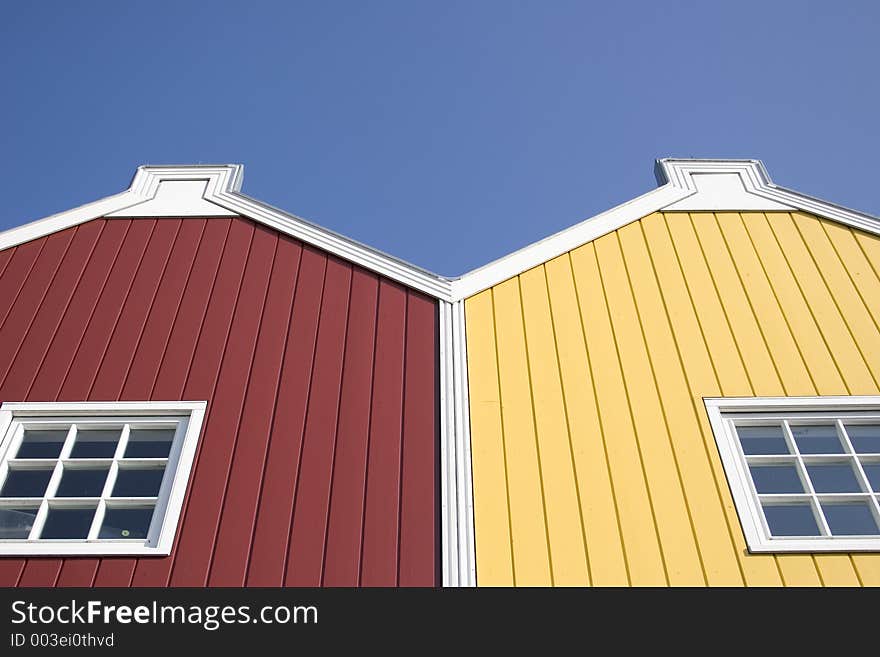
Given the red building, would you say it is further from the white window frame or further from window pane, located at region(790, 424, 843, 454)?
window pane, located at region(790, 424, 843, 454)

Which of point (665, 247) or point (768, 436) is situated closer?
point (768, 436)

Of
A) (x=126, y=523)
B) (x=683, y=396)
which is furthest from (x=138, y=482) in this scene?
(x=683, y=396)

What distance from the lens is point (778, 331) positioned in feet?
25.1

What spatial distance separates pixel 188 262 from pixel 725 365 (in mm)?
5533

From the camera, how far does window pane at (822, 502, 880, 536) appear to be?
6.37 metres

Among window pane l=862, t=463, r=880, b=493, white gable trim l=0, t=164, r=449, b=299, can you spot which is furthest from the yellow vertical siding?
white gable trim l=0, t=164, r=449, b=299

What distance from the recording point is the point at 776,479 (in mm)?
6672

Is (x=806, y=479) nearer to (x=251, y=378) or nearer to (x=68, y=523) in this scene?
(x=251, y=378)

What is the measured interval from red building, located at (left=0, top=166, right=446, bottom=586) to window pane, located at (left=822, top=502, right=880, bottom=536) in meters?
3.14

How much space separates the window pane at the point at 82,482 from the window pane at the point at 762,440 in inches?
213

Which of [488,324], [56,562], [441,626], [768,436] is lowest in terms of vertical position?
[441,626]

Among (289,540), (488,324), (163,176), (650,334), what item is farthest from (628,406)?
(163,176)

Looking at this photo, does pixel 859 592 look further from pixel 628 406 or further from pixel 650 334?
pixel 650 334

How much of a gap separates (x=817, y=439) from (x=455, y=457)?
10.2 ft
